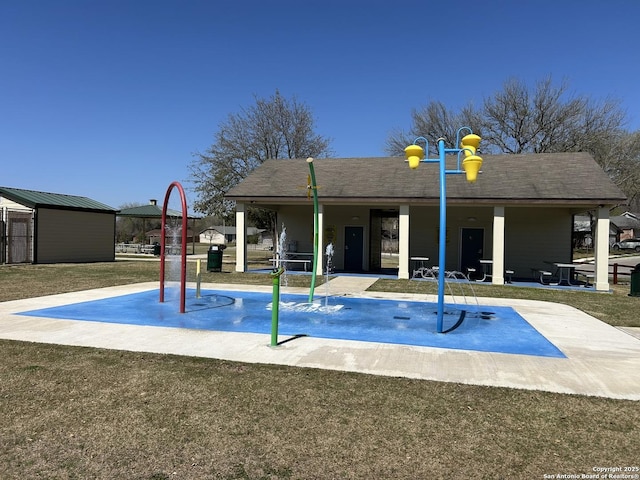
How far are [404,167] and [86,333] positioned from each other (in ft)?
51.8

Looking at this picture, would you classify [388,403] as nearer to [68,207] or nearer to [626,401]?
[626,401]

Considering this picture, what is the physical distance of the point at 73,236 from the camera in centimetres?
2448

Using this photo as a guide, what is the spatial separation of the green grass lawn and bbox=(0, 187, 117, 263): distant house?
1960 cm

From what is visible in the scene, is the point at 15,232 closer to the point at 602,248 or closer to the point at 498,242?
the point at 498,242

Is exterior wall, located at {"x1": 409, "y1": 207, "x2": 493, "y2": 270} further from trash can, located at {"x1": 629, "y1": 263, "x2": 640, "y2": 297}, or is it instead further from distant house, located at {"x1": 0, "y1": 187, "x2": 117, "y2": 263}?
distant house, located at {"x1": 0, "y1": 187, "x2": 117, "y2": 263}

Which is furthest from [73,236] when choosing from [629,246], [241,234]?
[629,246]

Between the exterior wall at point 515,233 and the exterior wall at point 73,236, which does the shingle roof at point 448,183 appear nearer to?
the exterior wall at point 515,233

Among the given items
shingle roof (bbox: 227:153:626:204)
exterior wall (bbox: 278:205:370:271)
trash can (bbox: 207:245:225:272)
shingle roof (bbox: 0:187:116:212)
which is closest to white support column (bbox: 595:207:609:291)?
shingle roof (bbox: 227:153:626:204)

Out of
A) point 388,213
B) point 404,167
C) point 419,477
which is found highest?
point 404,167

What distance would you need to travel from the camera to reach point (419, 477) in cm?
306

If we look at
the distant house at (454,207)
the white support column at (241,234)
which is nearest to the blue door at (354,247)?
the distant house at (454,207)

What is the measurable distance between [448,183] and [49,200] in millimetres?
20730

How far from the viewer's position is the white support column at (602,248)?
14670mm

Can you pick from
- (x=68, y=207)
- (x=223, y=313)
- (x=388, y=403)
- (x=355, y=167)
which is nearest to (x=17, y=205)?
(x=68, y=207)
